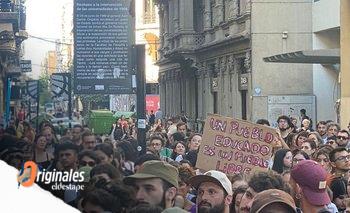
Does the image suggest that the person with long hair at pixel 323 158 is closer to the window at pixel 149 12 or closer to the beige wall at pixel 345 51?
the window at pixel 149 12

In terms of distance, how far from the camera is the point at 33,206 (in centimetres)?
231

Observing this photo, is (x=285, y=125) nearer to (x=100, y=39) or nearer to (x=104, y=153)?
(x=100, y=39)

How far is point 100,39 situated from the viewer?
320 centimetres

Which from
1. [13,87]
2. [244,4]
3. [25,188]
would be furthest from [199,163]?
[25,188]

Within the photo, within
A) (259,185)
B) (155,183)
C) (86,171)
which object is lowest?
(259,185)

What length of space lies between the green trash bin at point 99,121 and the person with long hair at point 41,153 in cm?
52

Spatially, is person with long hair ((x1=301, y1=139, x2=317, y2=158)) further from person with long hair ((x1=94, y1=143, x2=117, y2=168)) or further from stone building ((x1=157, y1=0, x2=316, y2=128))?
person with long hair ((x1=94, y1=143, x2=117, y2=168))

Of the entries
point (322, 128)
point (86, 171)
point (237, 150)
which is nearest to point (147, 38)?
point (86, 171)

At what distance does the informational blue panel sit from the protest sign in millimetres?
1872

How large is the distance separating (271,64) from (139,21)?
2.24 meters

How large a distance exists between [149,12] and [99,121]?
71 centimetres

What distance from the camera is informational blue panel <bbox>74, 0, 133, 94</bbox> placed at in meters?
3.15

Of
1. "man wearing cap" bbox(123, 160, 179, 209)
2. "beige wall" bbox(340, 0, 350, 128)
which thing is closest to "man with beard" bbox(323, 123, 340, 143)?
"beige wall" bbox(340, 0, 350, 128)

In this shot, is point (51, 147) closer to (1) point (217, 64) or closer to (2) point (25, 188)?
(2) point (25, 188)
